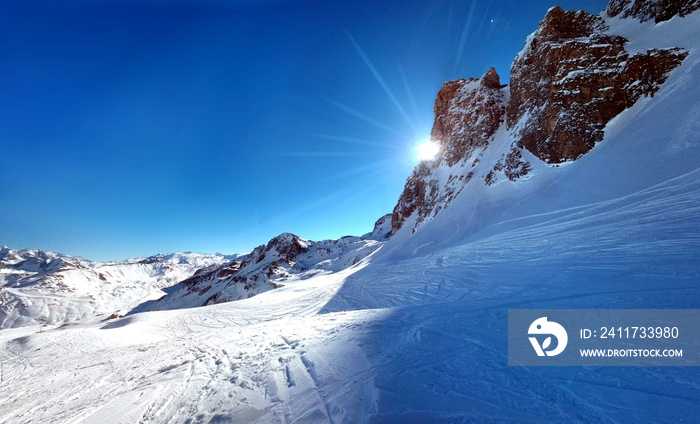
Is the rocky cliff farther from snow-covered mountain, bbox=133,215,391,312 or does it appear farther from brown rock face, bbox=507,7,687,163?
snow-covered mountain, bbox=133,215,391,312

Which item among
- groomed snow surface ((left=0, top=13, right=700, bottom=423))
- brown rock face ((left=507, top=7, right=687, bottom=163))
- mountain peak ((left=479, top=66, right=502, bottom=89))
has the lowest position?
groomed snow surface ((left=0, top=13, right=700, bottom=423))

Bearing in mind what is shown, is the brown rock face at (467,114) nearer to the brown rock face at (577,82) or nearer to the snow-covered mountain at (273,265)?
the brown rock face at (577,82)

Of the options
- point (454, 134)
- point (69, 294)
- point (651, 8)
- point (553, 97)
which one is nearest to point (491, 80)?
point (454, 134)

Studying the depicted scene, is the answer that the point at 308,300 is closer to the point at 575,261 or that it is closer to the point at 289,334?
the point at 289,334

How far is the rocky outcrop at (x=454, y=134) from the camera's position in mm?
35062

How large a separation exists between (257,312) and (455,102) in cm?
4697

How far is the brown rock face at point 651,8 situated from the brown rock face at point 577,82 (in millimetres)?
1659

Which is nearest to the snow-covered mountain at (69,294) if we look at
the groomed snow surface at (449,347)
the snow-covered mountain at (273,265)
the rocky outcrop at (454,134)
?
the snow-covered mountain at (273,265)

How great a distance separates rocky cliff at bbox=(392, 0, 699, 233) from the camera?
19281 mm

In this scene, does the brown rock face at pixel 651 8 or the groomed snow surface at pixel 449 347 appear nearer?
the groomed snow surface at pixel 449 347

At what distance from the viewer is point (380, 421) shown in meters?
3.09

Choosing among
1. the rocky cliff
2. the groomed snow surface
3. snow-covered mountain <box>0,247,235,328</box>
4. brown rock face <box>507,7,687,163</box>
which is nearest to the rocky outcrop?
the rocky cliff

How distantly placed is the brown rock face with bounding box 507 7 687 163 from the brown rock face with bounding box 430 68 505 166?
21.6 feet

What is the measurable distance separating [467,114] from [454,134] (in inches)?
140
